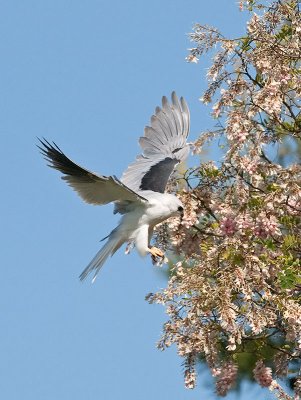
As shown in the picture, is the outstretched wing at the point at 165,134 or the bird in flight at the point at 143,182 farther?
the outstretched wing at the point at 165,134

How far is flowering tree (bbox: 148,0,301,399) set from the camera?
6551 millimetres

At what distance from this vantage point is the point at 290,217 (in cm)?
699

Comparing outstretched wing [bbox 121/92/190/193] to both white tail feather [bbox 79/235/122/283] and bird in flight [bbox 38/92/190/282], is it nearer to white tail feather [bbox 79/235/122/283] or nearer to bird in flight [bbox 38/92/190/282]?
bird in flight [bbox 38/92/190/282]

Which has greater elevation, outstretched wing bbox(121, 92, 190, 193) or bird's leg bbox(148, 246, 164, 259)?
outstretched wing bbox(121, 92, 190, 193)

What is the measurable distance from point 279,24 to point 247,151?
1.25m

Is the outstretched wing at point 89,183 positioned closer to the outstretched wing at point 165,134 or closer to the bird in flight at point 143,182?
the bird in flight at point 143,182

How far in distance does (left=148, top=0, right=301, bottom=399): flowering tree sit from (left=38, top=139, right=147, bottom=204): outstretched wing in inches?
18.1

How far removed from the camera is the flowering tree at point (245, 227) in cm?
655

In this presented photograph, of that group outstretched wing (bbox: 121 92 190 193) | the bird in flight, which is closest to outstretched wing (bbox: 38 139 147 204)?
the bird in flight

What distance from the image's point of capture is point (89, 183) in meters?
7.61

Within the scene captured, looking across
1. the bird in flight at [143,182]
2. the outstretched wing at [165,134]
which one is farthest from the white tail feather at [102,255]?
the outstretched wing at [165,134]

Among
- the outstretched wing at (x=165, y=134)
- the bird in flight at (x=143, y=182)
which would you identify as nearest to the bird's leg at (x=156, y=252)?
the bird in flight at (x=143, y=182)

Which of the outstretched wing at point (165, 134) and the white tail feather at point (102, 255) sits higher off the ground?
the outstretched wing at point (165, 134)

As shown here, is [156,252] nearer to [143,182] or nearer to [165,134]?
[143,182]
